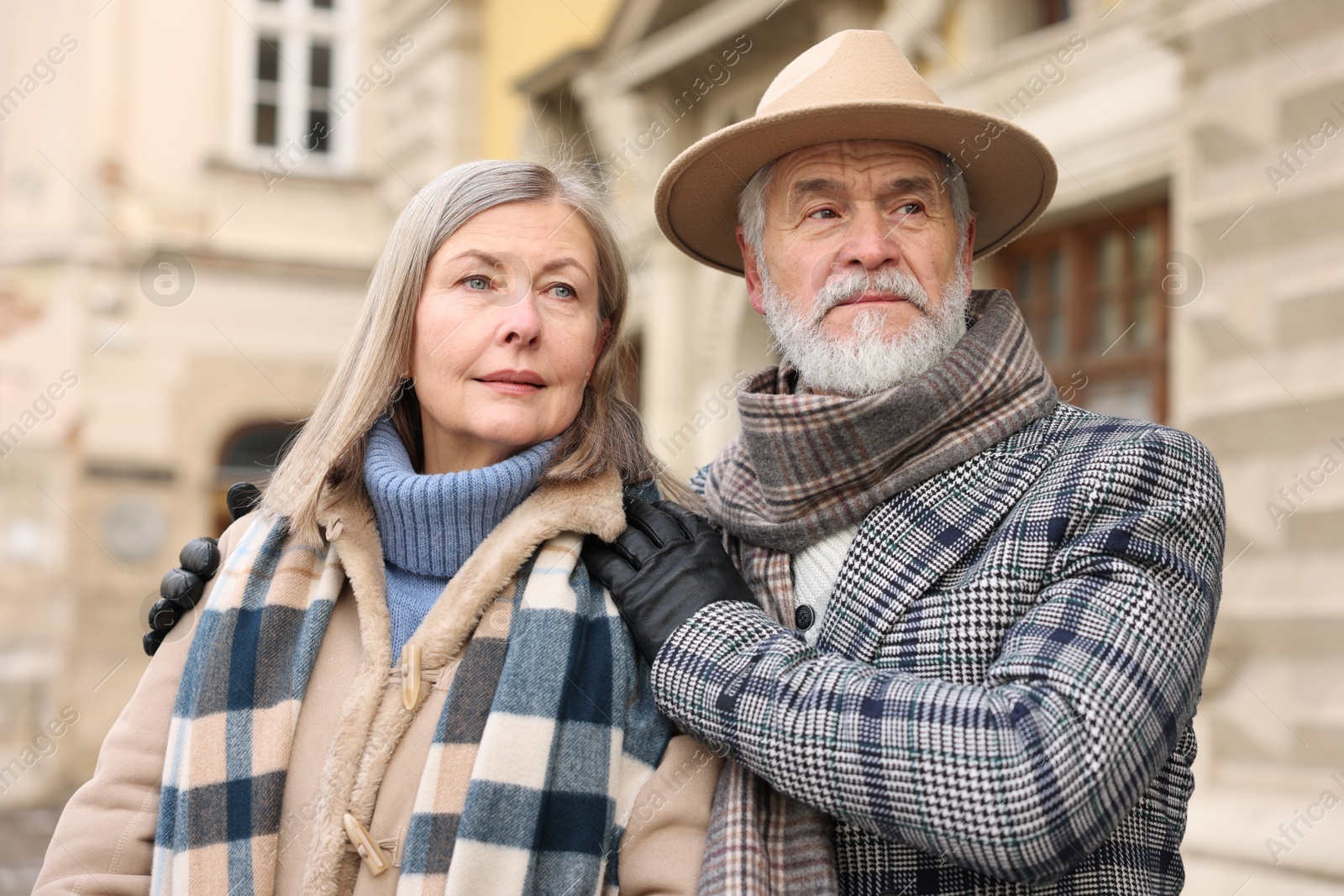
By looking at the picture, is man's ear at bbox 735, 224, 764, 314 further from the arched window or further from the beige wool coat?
the arched window

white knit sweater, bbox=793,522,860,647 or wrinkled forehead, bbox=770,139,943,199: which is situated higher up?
wrinkled forehead, bbox=770,139,943,199

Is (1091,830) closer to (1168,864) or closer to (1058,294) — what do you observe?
(1168,864)

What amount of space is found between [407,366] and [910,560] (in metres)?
0.91

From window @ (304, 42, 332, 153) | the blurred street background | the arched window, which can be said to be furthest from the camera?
window @ (304, 42, 332, 153)

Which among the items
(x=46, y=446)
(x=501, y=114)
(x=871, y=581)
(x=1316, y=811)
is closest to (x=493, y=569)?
(x=871, y=581)

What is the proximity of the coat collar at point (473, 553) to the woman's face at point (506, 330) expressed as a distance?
0.13 m

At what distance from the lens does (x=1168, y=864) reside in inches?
74.4

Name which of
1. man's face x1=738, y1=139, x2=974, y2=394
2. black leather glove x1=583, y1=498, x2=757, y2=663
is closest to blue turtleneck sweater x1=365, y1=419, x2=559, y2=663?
black leather glove x1=583, y1=498, x2=757, y2=663

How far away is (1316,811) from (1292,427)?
47.4 inches

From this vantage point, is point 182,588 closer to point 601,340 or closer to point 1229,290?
point 601,340

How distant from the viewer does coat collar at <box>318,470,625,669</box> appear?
6.60ft

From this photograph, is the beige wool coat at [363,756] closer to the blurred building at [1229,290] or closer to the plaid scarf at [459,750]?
the plaid scarf at [459,750]

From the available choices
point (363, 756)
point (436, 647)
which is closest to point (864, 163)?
point (436, 647)

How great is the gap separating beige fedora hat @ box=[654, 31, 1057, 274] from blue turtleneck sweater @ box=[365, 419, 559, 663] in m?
0.65
